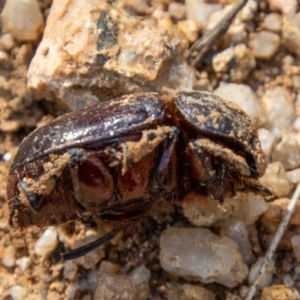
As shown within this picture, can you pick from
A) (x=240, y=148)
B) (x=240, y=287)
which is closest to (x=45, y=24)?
(x=240, y=148)

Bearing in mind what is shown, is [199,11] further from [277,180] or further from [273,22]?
[277,180]

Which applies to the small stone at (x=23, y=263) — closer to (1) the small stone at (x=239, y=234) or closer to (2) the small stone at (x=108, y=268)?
(2) the small stone at (x=108, y=268)

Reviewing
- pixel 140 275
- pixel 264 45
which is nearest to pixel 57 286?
pixel 140 275

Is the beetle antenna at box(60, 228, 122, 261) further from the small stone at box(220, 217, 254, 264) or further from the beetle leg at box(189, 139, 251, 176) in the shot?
the beetle leg at box(189, 139, 251, 176)

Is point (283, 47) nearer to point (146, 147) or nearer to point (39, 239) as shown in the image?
point (146, 147)

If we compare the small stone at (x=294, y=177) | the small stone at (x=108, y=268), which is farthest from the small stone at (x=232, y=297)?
the small stone at (x=294, y=177)

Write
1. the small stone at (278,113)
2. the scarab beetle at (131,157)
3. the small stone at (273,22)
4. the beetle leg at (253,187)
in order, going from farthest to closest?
1. the small stone at (273,22)
2. the small stone at (278,113)
3. the beetle leg at (253,187)
4. the scarab beetle at (131,157)
